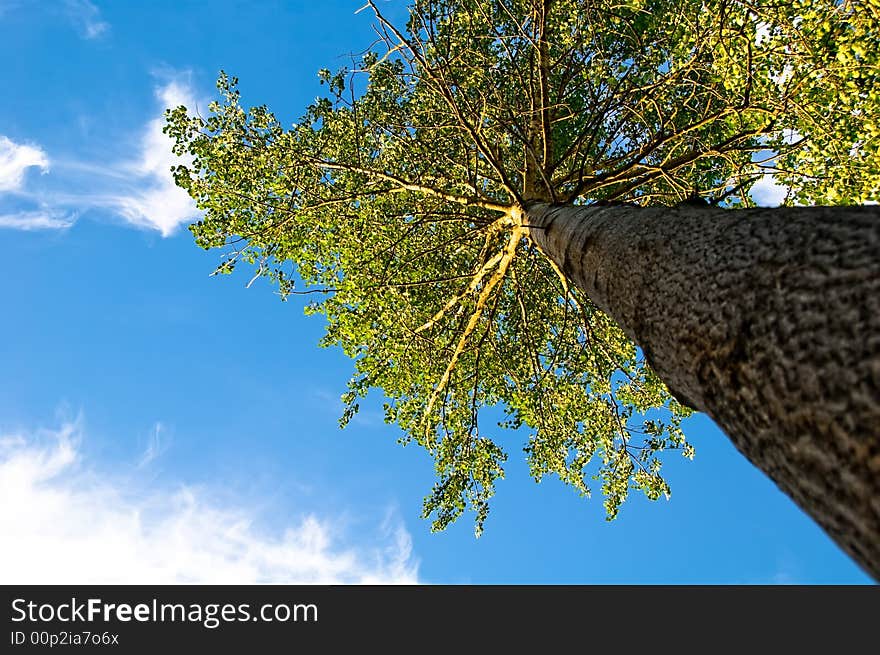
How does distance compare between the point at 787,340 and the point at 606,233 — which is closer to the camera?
A: the point at 787,340

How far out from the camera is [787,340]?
1.17 metres

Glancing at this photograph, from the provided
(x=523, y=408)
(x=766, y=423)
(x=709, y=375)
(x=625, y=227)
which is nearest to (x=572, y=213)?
(x=625, y=227)

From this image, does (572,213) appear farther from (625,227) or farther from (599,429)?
(599,429)

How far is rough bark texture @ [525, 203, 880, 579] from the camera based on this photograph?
3.19ft

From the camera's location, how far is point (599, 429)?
28.1 ft

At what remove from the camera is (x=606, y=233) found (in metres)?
2.81

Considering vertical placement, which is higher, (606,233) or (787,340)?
(606,233)

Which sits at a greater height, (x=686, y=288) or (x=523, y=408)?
(x=523, y=408)

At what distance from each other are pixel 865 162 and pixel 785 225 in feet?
17.4

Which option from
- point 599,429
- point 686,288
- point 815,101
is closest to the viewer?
point 686,288

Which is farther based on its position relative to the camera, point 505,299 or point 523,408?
point 505,299

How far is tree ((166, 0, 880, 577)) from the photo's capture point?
1177 millimetres

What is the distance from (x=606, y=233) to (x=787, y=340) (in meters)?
1.75

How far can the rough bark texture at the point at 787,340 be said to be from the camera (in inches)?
38.3
